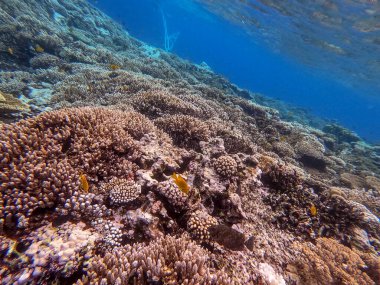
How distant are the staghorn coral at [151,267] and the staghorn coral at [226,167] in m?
1.97

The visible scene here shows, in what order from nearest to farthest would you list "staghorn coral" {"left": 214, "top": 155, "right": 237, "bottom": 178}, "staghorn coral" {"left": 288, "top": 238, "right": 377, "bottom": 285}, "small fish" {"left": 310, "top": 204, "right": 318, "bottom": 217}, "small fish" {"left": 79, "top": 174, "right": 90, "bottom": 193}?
"small fish" {"left": 79, "top": 174, "right": 90, "bottom": 193} → "staghorn coral" {"left": 288, "top": 238, "right": 377, "bottom": 285} → "staghorn coral" {"left": 214, "top": 155, "right": 237, "bottom": 178} → "small fish" {"left": 310, "top": 204, "right": 318, "bottom": 217}

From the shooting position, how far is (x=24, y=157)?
11.6 feet

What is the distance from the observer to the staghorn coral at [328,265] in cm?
404

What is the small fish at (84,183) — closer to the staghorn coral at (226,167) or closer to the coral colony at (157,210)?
the coral colony at (157,210)

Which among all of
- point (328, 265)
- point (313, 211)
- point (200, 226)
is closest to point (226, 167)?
point (200, 226)

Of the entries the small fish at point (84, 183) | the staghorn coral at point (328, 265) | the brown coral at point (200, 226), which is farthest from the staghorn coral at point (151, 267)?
the staghorn coral at point (328, 265)

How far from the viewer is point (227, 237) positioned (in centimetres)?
367

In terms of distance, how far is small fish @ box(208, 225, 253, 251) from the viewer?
362cm

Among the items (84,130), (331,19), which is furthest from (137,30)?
(84,130)

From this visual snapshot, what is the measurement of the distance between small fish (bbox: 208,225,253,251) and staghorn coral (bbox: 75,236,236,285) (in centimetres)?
70

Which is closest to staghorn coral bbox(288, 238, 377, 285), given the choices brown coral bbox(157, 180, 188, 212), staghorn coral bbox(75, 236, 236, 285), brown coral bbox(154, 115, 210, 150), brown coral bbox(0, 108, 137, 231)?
staghorn coral bbox(75, 236, 236, 285)

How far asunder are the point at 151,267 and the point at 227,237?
58.0 inches

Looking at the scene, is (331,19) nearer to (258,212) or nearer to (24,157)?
(258,212)

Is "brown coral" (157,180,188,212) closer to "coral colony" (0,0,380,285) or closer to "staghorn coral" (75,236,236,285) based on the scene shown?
"coral colony" (0,0,380,285)
